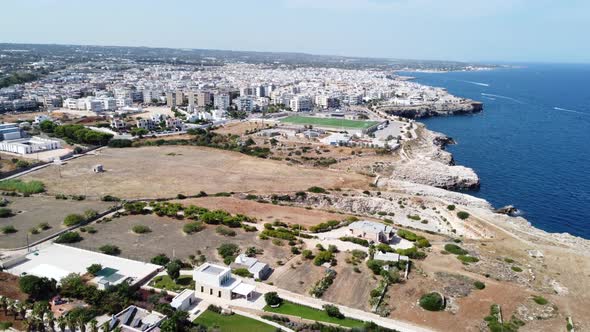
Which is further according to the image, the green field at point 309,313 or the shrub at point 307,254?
the shrub at point 307,254

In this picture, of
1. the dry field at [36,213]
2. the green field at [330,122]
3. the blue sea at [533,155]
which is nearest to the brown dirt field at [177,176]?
the dry field at [36,213]

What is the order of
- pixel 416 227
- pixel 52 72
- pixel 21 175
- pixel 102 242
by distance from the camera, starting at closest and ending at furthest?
pixel 102 242, pixel 416 227, pixel 21 175, pixel 52 72

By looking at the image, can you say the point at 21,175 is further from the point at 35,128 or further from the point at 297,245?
the point at 297,245

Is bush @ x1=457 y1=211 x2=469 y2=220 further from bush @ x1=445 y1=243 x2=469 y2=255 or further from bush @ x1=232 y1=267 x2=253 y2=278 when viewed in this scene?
bush @ x1=232 y1=267 x2=253 y2=278

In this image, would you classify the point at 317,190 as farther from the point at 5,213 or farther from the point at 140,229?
the point at 5,213

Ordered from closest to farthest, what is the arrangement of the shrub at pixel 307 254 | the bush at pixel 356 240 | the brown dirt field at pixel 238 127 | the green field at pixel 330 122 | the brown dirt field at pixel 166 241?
Result: the shrub at pixel 307 254 < the brown dirt field at pixel 166 241 < the bush at pixel 356 240 < the brown dirt field at pixel 238 127 < the green field at pixel 330 122

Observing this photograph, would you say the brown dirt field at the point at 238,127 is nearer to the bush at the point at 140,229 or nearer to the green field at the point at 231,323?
the bush at the point at 140,229

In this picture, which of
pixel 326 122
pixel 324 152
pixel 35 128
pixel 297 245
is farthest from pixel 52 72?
pixel 297 245
